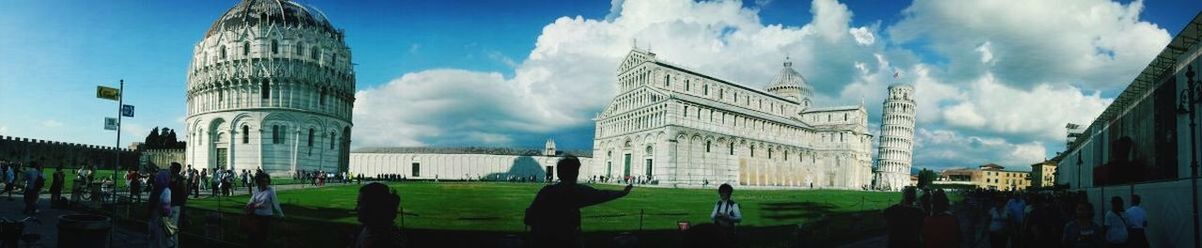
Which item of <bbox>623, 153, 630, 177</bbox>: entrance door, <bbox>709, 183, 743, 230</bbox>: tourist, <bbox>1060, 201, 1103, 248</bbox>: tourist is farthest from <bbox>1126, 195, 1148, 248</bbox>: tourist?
<bbox>623, 153, 630, 177</bbox>: entrance door

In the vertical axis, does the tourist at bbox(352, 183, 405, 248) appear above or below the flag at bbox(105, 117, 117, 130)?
below

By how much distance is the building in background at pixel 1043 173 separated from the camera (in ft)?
399

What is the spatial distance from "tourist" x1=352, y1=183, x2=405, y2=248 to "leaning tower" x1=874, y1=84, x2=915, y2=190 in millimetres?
141851

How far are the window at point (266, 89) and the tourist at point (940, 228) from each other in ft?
212

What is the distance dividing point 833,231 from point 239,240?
43.0 feet

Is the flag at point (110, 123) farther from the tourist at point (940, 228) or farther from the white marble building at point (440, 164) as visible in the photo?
the white marble building at point (440, 164)

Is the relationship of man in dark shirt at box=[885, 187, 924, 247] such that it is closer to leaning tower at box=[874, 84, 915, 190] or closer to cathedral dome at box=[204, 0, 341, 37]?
cathedral dome at box=[204, 0, 341, 37]

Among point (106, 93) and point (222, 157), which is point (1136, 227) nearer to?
point (106, 93)

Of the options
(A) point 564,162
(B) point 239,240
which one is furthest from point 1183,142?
(B) point 239,240

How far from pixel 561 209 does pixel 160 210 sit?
8864 mm

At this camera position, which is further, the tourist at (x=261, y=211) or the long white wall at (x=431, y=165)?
the long white wall at (x=431, y=165)

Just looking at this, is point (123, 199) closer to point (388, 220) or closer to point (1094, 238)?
point (388, 220)

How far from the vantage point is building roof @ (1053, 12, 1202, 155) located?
17.4m

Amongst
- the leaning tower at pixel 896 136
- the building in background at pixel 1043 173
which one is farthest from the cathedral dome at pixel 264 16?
the building in background at pixel 1043 173
